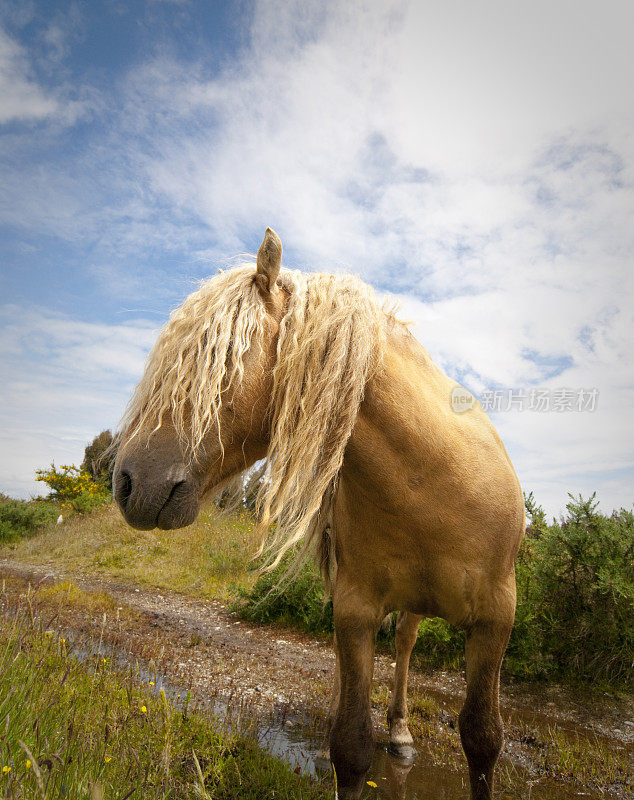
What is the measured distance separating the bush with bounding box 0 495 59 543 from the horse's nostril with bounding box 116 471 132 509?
50.3 ft

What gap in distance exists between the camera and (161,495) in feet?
5.04

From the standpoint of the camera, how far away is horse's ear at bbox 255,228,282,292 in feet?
5.57

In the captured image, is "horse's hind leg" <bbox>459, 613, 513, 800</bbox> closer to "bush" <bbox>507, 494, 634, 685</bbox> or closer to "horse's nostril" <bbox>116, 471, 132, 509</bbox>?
"horse's nostril" <bbox>116, 471, 132, 509</bbox>

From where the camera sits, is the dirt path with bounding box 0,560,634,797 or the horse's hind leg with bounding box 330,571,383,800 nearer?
the horse's hind leg with bounding box 330,571,383,800

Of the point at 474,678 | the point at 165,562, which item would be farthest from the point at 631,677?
the point at 165,562

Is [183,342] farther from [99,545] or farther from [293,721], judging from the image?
[99,545]

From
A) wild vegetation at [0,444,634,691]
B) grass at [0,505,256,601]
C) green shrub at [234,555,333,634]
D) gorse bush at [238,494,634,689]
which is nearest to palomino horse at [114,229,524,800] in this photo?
wild vegetation at [0,444,634,691]

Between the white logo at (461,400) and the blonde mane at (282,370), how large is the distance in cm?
56

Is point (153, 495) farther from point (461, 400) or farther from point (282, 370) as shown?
point (461, 400)

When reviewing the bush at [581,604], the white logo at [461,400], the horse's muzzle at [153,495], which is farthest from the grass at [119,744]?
the bush at [581,604]

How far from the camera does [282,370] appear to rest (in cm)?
173

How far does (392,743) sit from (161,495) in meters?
3.04

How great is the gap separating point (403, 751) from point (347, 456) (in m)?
2.69

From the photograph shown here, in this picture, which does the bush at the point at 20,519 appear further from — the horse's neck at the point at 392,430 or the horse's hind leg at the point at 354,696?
the horse's neck at the point at 392,430
